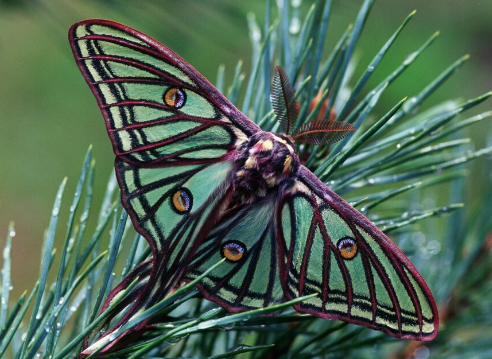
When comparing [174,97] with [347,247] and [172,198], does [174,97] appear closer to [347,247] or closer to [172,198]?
[172,198]

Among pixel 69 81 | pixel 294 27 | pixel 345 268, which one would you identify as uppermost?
pixel 69 81

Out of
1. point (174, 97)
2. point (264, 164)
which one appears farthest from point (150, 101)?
point (264, 164)

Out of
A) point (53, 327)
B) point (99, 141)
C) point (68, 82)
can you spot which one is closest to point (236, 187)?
point (53, 327)

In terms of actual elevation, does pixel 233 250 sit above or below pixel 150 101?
below

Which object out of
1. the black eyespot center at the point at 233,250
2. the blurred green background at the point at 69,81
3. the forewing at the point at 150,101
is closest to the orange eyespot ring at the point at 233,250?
the black eyespot center at the point at 233,250

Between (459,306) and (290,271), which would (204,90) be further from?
(459,306)

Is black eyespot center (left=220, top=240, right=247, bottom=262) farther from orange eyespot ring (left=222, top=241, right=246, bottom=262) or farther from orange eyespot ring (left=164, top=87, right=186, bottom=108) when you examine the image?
orange eyespot ring (left=164, top=87, right=186, bottom=108)

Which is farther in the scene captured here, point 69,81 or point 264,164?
point 69,81
